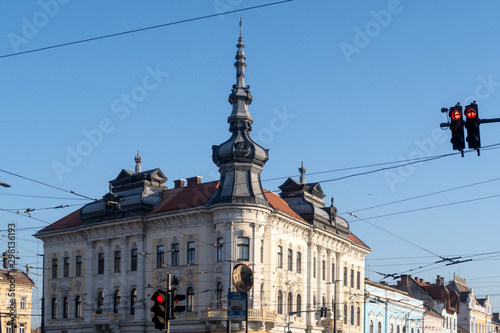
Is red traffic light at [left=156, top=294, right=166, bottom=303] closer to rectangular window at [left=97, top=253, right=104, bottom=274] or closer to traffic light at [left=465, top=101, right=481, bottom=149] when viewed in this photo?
traffic light at [left=465, top=101, right=481, bottom=149]

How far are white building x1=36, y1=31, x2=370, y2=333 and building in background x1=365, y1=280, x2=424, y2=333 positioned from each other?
6.17 metres

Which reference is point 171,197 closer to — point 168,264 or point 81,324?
point 168,264

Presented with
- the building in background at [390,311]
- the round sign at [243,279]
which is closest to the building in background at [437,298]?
the building in background at [390,311]

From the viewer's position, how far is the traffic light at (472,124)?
19.2 metres

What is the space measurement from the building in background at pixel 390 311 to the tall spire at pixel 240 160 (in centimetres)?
1932

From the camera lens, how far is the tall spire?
56906 mm

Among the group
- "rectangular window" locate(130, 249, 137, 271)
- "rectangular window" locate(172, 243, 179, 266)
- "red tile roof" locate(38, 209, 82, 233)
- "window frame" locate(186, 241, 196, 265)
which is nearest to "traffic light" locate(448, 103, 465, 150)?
"window frame" locate(186, 241, 196, 265)

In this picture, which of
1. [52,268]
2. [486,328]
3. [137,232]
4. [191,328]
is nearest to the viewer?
[191,328]

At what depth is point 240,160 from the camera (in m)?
57.8

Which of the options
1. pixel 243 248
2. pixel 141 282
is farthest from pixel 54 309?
pixel 243 248

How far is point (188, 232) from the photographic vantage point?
58219 millimetres

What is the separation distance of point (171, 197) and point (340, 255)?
634 inches

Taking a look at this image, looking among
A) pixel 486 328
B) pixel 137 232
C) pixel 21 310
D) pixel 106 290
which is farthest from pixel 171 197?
pixel 486 328

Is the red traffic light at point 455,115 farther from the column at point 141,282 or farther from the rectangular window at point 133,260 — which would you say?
the rectangular window at point 133,260
